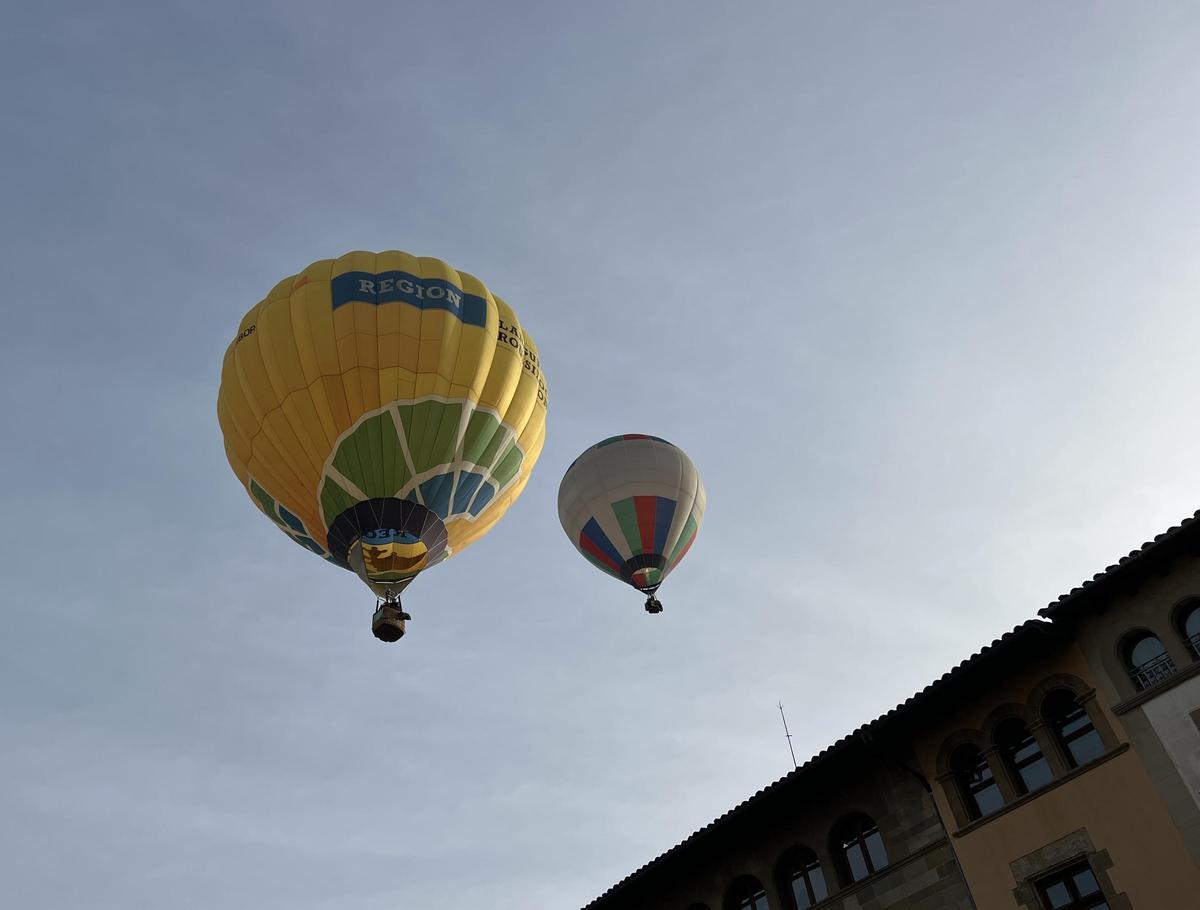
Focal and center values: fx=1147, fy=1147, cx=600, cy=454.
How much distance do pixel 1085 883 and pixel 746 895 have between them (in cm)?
698

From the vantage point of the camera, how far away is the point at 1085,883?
659 inches

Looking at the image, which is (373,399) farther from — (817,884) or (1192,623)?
(1192,623)

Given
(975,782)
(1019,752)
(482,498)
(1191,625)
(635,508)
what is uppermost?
(635,508)

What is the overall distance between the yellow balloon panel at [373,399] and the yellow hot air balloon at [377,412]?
0.03 m

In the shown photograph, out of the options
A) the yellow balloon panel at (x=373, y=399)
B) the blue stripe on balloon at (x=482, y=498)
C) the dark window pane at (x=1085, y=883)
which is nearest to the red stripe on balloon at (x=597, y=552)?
the yellow balloon panel at (x=373, y=399)

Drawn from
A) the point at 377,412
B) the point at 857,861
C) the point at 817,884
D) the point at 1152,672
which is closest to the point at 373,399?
the point at 377,412

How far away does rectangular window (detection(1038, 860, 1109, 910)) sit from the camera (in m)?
16.6

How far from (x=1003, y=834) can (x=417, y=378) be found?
14.2 metres

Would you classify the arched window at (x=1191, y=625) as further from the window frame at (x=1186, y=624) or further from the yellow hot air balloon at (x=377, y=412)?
the yellow hot air balloon at (x=377, y=412)

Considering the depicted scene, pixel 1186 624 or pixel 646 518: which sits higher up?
pixel 646 518

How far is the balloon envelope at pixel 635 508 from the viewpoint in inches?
1083

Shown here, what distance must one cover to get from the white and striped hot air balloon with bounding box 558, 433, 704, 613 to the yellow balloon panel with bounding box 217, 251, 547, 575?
273cm

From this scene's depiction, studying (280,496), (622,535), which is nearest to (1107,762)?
(622,535)

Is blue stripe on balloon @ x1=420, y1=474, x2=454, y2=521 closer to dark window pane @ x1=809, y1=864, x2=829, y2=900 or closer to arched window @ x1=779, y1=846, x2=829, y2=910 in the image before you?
arched window @ x1=779, y1=846, x2=829, y2=910
